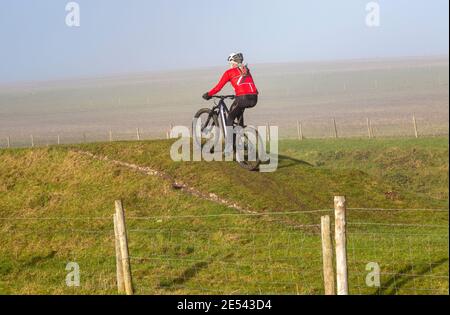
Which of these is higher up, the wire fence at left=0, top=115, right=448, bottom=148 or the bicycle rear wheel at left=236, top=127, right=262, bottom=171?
the wire fence at left=0, top=115, right=448, bottom=148

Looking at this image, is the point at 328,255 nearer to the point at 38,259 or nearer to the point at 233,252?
the point at 233,252

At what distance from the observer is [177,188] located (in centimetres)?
1888

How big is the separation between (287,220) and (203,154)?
453cm

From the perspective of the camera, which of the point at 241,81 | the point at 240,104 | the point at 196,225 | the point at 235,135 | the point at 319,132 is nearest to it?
the point at 196,225

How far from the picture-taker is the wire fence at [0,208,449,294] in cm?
1289

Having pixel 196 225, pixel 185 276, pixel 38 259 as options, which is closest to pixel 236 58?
pixel 196 225

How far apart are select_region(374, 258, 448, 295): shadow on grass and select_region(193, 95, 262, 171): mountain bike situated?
582cm

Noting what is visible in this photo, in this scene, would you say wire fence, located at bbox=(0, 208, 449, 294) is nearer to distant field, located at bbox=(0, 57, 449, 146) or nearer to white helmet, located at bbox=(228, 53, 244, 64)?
white helmet, located at bbox=(228, 53, 244, 64)

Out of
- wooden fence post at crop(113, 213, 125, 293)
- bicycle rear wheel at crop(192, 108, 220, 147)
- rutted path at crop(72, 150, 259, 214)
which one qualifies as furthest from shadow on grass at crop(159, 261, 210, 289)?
bicycle rear wheel at crop(192, 108, 220, 147)

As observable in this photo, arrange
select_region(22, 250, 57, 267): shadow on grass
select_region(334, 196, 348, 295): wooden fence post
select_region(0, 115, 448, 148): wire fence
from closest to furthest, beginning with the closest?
select_region(334, 196, 348, 295): wooden fence post, select_region(22, 250, 57, 267): shadow on grass, select_region(0, 115, 448, 148): wire fence

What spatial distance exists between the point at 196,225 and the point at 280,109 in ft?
237

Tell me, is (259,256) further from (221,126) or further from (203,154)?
(203,154)

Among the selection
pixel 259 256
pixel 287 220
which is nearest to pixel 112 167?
pixel 287 220

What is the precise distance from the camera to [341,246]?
10.4m
